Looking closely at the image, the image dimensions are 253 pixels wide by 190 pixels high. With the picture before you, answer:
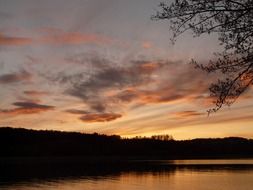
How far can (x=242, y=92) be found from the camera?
27.8 ft

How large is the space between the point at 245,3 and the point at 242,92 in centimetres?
168

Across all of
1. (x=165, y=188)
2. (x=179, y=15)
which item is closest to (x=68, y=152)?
(x=165, y=188)

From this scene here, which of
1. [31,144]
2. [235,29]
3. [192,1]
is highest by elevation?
[31,144]

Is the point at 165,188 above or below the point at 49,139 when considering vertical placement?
below

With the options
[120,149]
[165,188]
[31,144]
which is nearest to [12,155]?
[31,144]

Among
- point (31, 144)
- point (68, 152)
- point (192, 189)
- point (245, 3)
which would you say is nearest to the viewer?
point (245, 3)

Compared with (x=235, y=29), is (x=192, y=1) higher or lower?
higher

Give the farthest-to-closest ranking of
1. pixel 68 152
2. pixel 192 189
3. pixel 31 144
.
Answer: pixel 68 152
pixel 31 144
pixel 192 189

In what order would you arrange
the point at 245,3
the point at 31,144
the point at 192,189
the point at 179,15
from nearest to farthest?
the point at 245,3 < the point at 179,15 < the point at 192,189 < the point at 31,144

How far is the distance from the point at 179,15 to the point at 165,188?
141 feet

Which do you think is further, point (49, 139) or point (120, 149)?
point (120, 149)

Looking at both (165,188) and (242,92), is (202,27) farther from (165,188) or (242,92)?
(165,188)

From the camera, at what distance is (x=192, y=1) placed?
27.6 feet

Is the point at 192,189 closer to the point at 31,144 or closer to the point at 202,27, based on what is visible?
the point at 202,27
